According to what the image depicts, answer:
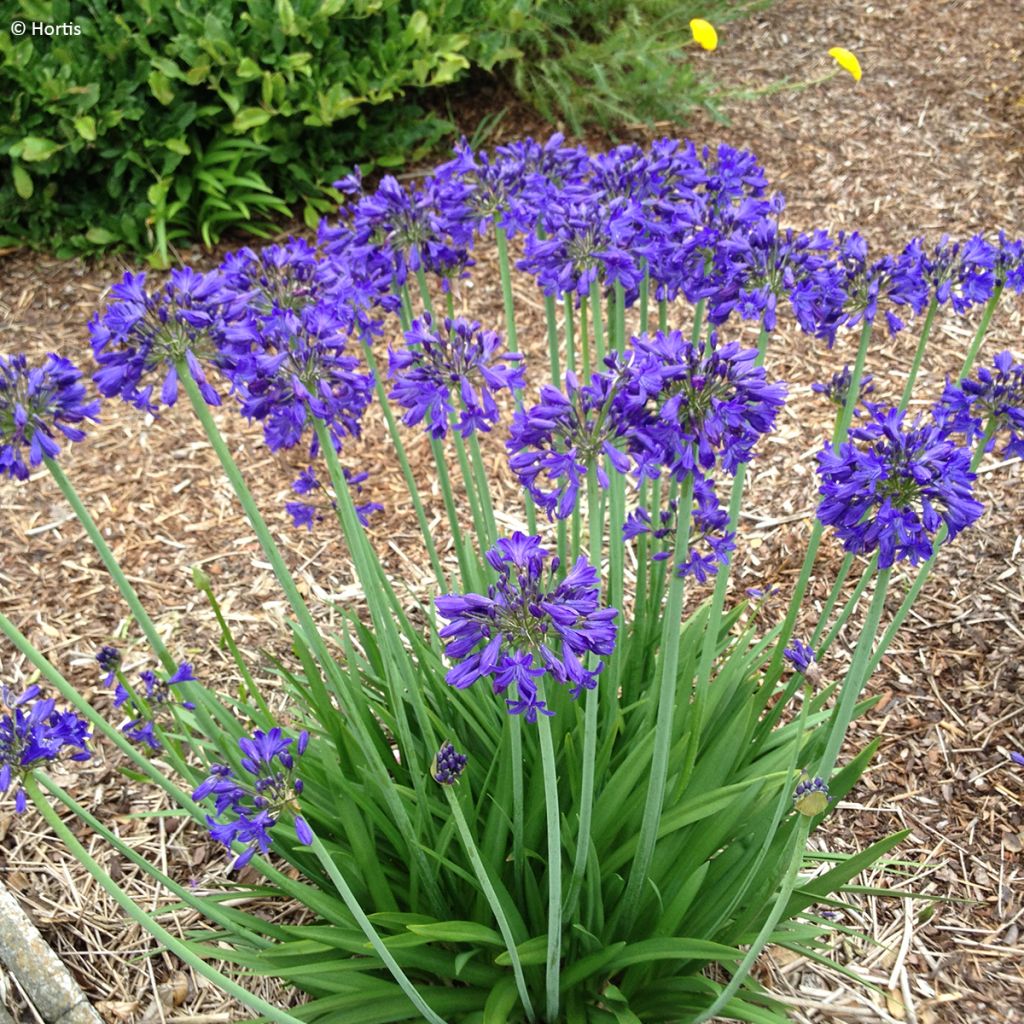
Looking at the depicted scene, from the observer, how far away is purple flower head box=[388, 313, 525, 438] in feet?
7.24

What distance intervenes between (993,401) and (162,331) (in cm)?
183

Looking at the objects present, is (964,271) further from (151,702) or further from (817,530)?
(151,702)

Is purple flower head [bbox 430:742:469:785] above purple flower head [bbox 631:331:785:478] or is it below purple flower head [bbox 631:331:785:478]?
below

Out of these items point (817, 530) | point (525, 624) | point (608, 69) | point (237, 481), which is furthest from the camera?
point (608, 69)

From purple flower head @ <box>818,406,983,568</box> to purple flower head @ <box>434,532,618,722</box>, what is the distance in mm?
536

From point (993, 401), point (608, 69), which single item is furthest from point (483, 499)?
point (608, 69)

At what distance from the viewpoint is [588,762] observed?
6.81 ft

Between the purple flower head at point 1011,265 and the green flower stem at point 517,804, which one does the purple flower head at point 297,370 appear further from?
the purple flower head at point 1011,265

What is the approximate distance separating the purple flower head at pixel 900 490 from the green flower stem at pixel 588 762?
48 centimetres

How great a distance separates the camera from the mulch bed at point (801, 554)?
316cm

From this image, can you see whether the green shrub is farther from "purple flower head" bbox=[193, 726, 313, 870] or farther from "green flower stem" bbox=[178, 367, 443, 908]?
"purple flower head" bbox=[193, 726, 313, 870]

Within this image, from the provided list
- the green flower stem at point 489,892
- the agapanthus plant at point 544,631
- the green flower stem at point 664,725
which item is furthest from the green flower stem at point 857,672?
the green flower stem at point 489,892

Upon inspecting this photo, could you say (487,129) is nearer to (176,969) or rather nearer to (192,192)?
(192,192)

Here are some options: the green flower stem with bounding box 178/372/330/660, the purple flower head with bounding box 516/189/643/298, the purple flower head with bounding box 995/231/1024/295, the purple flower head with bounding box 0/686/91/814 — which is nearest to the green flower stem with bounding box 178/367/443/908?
the green flower stem with bounding box 178/372/330/660
